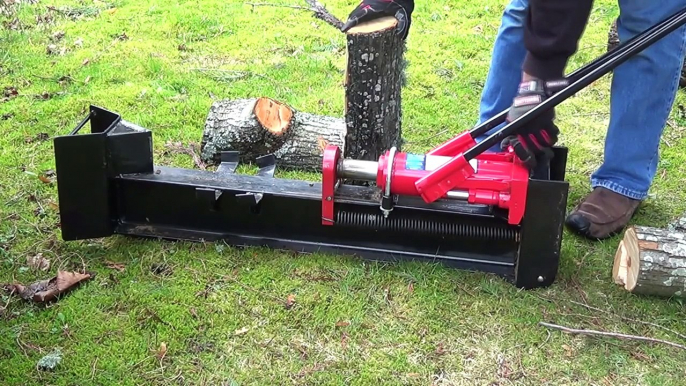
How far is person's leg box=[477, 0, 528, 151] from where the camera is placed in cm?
327

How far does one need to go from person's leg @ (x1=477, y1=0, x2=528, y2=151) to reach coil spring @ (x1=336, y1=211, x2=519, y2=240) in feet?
1.67

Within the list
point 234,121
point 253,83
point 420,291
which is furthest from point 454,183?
point 253,83

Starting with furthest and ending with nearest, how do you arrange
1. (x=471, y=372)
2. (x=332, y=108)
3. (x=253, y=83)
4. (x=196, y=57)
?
(x=196, y=57)
(x=253, y=83)
(x=332, y=108)
(x=471, y=372)

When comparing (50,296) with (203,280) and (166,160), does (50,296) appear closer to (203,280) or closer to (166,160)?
(203,280)

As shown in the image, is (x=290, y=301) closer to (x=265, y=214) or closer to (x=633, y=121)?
(x=265, y=214)

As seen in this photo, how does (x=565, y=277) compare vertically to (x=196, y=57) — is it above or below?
below

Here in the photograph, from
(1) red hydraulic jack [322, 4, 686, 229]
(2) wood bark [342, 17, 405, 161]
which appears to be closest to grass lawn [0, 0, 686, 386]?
(1) red hydraulic jack [322, 4, 686, 229]

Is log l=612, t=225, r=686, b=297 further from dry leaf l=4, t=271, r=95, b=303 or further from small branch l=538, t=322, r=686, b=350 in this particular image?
dry leaf l=4, t=271, r=95, b=303

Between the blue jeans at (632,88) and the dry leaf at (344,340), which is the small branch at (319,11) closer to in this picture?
the blue jeans at (632,88)

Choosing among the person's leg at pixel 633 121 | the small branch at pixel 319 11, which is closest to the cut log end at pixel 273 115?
the person's leg at pixel 633 121

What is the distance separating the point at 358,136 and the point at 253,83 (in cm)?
179

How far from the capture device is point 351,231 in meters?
2.97

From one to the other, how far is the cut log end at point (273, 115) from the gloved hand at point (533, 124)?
147 cm

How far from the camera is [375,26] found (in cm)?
300
